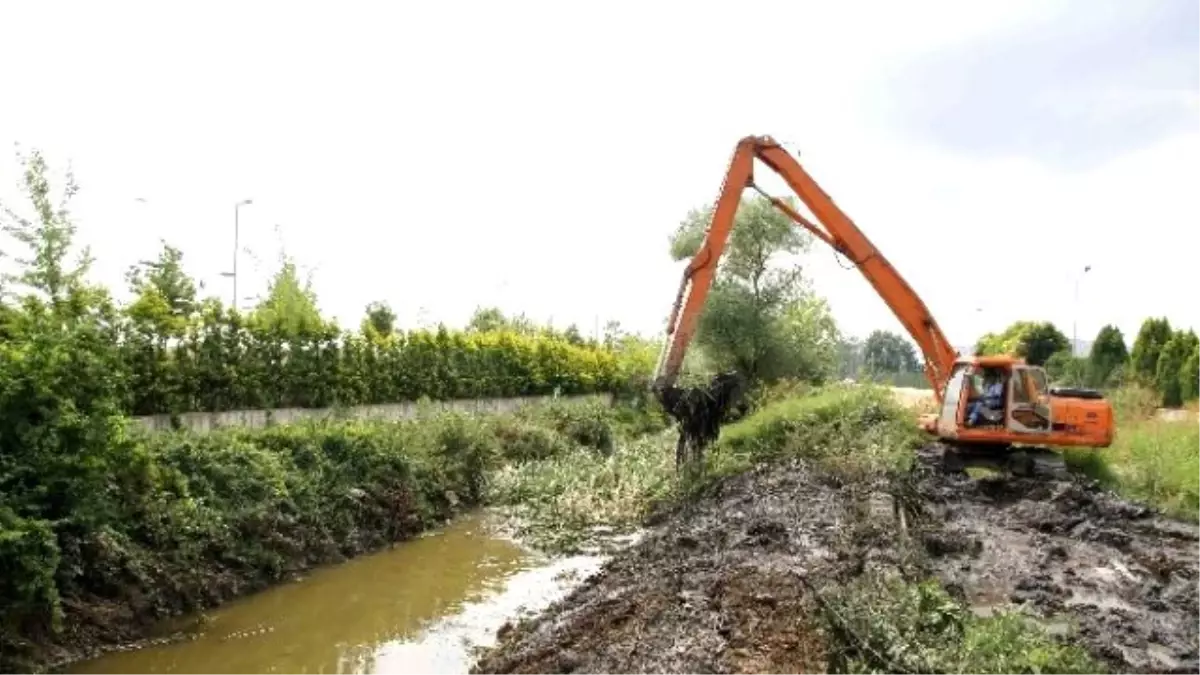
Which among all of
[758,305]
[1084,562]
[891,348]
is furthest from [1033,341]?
[891,348]

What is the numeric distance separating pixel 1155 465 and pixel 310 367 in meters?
15.2

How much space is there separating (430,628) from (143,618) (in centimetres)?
278

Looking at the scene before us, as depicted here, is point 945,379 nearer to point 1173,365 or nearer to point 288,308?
point 288,308

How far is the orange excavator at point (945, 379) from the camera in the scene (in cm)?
1448

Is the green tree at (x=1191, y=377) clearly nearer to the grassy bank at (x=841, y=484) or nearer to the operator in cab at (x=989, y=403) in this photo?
the grassy bank at (x=841, y=484)

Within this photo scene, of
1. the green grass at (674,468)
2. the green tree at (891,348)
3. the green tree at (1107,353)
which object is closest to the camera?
the green grass at (674,468)

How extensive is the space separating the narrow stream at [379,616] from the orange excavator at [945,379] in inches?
149

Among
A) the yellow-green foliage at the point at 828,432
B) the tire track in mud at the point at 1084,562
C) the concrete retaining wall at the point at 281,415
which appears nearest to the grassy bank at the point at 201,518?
the concrete retaining wall at the point at 281,415

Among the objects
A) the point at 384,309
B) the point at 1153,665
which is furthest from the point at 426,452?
the point at 384,309

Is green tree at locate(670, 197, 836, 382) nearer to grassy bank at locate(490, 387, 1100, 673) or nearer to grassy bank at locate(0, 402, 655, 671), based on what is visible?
grassy bank at locate(490, 387, 1100, 673)

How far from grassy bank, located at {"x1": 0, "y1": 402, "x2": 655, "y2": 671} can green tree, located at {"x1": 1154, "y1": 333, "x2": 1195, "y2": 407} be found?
82.7 ft

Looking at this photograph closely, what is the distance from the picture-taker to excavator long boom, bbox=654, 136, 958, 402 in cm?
1466

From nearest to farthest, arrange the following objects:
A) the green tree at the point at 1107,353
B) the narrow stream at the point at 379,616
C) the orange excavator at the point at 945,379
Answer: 1. the narrow stream at the point at 379,616
2. the orange excavator at the point at 945,379
3. the green tree at the point at 1107,353

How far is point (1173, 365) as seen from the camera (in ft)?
108
